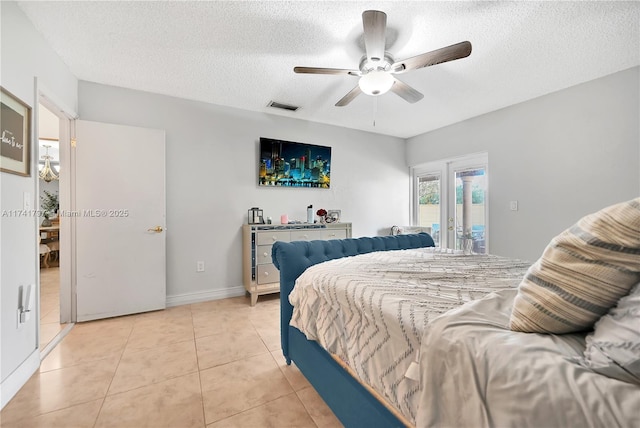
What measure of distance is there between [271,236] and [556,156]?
344 cm

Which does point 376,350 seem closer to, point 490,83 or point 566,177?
point 490,83

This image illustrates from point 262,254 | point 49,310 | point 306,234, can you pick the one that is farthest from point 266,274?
point 49,310

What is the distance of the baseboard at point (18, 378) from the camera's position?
1.52 m

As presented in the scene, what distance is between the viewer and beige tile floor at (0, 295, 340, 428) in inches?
56.5

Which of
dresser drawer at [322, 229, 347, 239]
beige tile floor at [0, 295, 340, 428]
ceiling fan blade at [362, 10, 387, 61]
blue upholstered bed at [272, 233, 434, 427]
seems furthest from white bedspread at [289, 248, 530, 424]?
dresser drawer at [322, 229, 347, 239]

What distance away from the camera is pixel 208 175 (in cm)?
336

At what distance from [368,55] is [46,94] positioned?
8.36ft

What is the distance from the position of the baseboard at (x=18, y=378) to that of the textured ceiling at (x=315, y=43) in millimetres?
2376

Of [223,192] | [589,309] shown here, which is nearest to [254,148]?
[223,192]

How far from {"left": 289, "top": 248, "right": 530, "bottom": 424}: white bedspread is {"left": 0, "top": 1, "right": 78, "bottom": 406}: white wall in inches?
67.5

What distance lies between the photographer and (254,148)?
3.62 meters

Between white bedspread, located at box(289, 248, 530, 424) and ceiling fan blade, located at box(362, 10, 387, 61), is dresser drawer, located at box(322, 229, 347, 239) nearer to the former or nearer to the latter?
white bedspread, located at box(289, 248, 530, 424)

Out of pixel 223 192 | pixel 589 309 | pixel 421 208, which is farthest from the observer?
pixel 421 208

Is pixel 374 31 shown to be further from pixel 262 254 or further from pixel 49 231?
pixel 49 231
